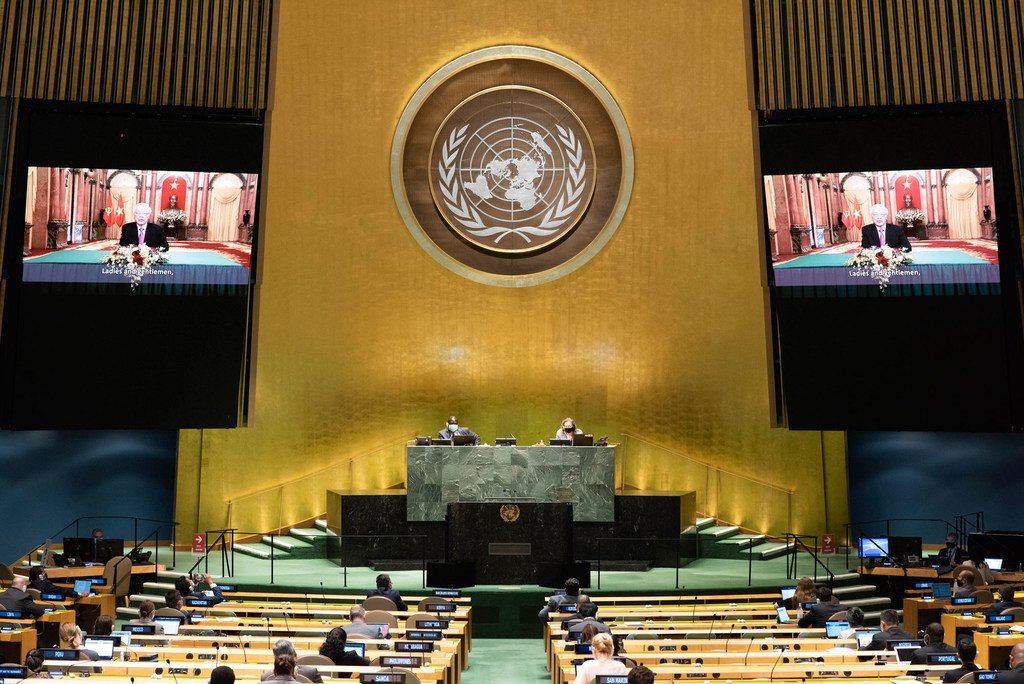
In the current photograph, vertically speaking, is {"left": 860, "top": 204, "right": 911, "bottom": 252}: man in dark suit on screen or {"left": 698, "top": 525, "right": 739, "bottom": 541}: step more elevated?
{"left": 860, "top": 204, "right": 911, "bottom": 252}: man in dark suit on screen

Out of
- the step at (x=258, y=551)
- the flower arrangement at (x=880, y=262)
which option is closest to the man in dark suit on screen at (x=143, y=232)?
the step at (x=258, y=551)

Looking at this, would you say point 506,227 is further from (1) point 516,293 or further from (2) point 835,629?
(2) point 835,629

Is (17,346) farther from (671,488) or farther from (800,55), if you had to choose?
(800,55)

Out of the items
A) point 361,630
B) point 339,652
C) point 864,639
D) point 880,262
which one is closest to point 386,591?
point 361,630

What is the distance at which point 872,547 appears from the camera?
1363 centimetres

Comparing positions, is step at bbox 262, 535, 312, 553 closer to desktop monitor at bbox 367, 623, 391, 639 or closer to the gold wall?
the gold wall

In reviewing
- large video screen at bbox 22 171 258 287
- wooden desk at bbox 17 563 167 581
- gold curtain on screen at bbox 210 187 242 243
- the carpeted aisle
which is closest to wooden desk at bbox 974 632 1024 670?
the carpeted aisle

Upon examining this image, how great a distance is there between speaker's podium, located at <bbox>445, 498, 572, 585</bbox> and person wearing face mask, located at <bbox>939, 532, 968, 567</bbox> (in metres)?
4.21

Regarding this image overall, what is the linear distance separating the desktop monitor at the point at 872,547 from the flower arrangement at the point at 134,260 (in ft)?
30.5

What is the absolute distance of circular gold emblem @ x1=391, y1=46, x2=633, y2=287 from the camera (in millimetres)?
17156

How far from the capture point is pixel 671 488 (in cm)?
1675

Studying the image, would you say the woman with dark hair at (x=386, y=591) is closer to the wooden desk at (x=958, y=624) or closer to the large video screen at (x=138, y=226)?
the wooden desk at (x=958, y=624)

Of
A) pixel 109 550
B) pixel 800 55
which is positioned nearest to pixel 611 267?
pixel 800 55

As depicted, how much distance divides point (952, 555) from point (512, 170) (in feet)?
26.3
